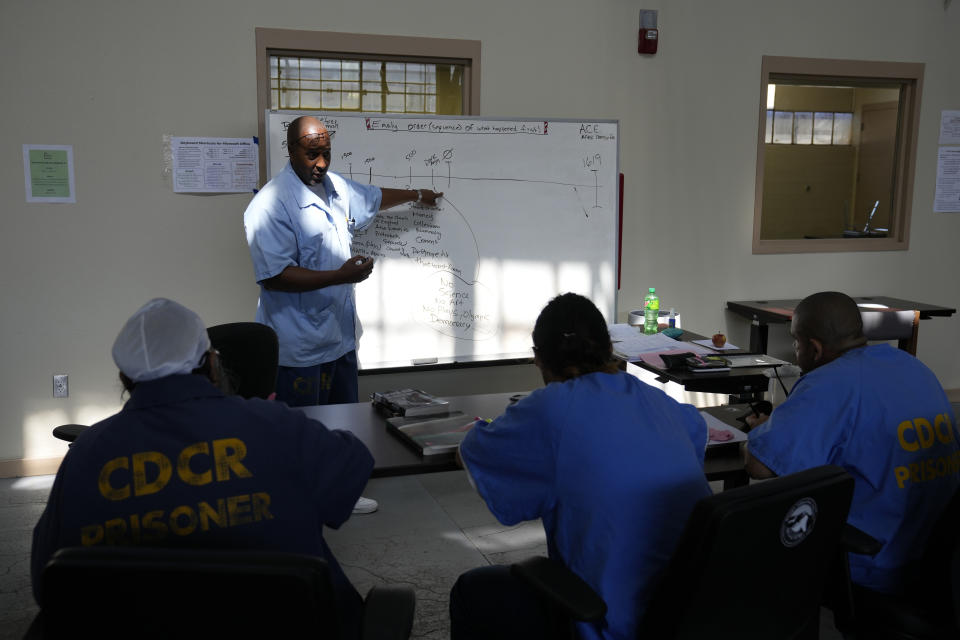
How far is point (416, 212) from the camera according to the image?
379cm

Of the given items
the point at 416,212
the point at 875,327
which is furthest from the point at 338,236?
the point at 875,327

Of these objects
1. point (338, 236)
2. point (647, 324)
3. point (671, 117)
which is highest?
point (671, 117)

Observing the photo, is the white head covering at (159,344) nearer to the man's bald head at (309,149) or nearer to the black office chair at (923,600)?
the black office chair at (923,600)

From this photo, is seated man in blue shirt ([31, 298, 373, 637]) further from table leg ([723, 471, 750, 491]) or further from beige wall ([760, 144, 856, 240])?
beige wall ([760, 144, 856, 240])

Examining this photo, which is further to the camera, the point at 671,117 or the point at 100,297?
the point at 671,117

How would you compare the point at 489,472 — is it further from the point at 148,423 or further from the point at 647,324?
the point at 647,324

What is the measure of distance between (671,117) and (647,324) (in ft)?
4.38

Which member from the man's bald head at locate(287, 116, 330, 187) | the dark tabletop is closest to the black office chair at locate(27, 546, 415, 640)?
the man's bald head at locate(287, 116, 330, 187)

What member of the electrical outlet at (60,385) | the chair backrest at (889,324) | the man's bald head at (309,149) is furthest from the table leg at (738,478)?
the electrical outlet at (60,385)

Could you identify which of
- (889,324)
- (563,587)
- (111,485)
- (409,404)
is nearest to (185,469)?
(111,485)

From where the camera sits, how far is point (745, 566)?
132 centimetres

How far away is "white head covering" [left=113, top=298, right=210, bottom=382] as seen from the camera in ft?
4.62

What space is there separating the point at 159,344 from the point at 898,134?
4.81m

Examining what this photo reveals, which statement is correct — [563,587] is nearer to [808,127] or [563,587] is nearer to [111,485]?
[111,485]
